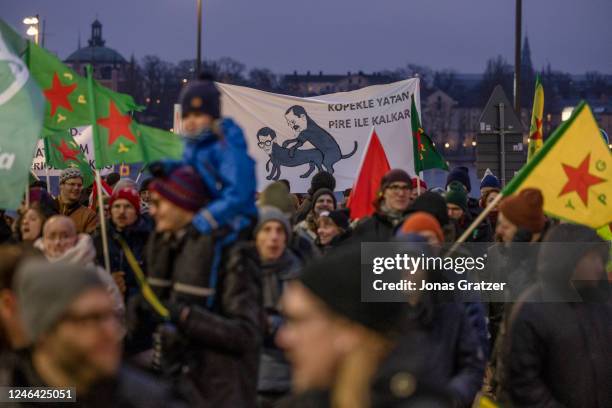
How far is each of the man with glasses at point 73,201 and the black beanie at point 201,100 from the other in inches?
212

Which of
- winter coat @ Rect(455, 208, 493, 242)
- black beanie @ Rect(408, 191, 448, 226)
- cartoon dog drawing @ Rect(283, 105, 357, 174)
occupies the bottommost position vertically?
winter coat @ Rect(455, 208, 493, 242)

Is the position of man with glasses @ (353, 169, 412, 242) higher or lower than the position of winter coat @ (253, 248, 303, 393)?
higher

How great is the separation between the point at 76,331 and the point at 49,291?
0.13 meters

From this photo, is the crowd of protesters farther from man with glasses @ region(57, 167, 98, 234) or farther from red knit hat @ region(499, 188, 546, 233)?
man with glasses @ region(57, 167, 98, 234)

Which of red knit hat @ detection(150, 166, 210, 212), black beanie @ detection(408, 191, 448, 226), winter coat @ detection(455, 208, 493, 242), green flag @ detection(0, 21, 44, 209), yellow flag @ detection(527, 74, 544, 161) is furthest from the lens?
yellow flag @ detection(527, 74, 544, 161)

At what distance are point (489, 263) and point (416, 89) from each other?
5582 mm

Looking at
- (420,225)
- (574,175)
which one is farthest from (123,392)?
(574,175)

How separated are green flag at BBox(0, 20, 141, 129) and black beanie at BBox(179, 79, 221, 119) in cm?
324

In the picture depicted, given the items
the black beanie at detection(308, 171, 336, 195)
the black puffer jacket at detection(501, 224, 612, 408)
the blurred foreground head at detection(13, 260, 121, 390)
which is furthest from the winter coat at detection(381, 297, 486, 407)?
the black beanie at detection(308, 171, 336, 195)

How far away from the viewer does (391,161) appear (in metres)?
13.4

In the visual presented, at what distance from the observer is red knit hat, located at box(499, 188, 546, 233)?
273 inches

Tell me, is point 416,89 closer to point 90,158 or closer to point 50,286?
point 90,158

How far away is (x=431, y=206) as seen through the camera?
7.84 metres

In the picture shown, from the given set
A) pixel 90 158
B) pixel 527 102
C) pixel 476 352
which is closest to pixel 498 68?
pixel 527 102
